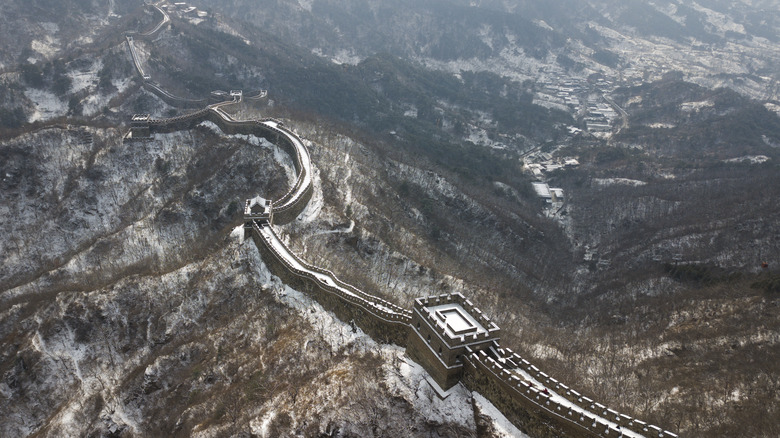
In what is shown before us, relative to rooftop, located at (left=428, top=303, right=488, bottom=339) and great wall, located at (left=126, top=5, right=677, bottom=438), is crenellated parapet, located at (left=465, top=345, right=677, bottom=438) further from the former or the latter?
rooftop, located at (left=428, top=303, right=488, bottom=339)

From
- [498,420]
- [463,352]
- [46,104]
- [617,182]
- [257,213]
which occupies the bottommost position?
[46,104]

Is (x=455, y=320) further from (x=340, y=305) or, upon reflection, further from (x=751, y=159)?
(x=751, y=159)

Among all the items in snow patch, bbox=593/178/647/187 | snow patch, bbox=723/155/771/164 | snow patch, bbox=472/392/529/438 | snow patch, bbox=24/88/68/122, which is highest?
snow patch, bbox=472/392/529/438

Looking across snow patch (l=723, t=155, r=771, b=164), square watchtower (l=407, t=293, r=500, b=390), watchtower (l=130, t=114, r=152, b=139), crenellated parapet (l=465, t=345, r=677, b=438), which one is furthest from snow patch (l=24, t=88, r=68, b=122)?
snow patch (l=723, t=155, r=771, b=164)

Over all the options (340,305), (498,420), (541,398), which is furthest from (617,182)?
(541,398)

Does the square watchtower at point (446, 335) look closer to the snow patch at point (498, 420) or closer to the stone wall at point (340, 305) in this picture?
the stone wall at point (340, 305)

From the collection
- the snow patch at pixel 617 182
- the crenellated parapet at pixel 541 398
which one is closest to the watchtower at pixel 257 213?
the crenellated parapet at pixel 541 398

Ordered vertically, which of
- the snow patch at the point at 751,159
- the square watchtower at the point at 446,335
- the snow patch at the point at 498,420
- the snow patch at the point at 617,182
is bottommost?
the snow patch at the point at 617,182

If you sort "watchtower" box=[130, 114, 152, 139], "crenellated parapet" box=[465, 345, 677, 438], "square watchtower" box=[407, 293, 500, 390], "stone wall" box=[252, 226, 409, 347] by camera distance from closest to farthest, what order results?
"crenellated parapet" box=[465, 345, 677, 438]
"square watchtower" box=[407, 293, 500, 390]
"stone wall" box=[252, 226, 409, 347]
"watchtower" box=[130, 114, 152, 139]
